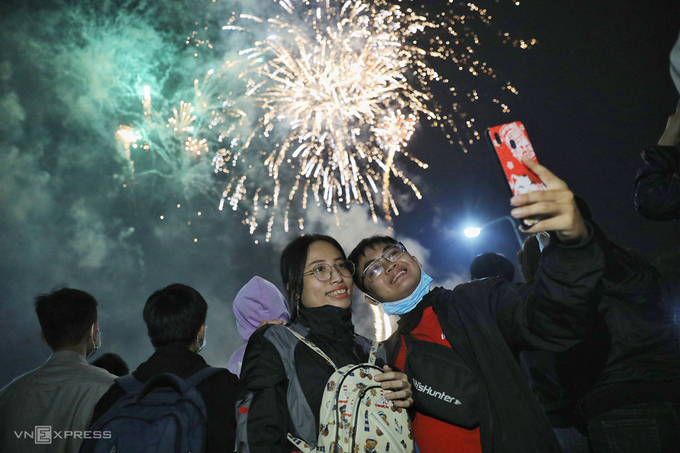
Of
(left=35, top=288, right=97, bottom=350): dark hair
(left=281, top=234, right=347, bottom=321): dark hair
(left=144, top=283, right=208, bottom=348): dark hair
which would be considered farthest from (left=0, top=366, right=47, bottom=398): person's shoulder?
(left=281, top=234, right=347, bottom=321): dark hair

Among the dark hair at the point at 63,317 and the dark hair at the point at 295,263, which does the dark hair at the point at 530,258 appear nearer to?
the dark hair at the point at 295,263

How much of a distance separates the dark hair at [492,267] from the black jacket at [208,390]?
3016 millimetres

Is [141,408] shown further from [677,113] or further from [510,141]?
[677,113]

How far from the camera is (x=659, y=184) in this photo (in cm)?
278

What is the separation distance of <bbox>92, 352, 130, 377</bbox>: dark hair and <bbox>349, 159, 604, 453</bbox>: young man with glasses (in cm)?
424

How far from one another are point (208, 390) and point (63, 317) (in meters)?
2.00

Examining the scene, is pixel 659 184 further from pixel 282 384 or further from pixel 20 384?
pixel 20 384

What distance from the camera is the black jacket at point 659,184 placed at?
8.92ft

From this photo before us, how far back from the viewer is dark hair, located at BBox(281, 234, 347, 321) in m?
3.05

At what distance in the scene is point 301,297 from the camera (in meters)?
3.02

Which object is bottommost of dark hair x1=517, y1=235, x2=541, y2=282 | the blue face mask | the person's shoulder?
the person's shoulder

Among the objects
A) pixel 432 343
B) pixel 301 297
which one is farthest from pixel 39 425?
pixel 432 343

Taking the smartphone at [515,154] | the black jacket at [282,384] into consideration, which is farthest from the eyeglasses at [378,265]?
the smartphone at [515,154]

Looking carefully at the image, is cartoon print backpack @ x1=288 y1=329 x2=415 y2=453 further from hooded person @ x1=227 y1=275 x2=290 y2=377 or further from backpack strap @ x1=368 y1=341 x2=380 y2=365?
hooded person @ x1=227 y1=275 x2=290 y2=377
